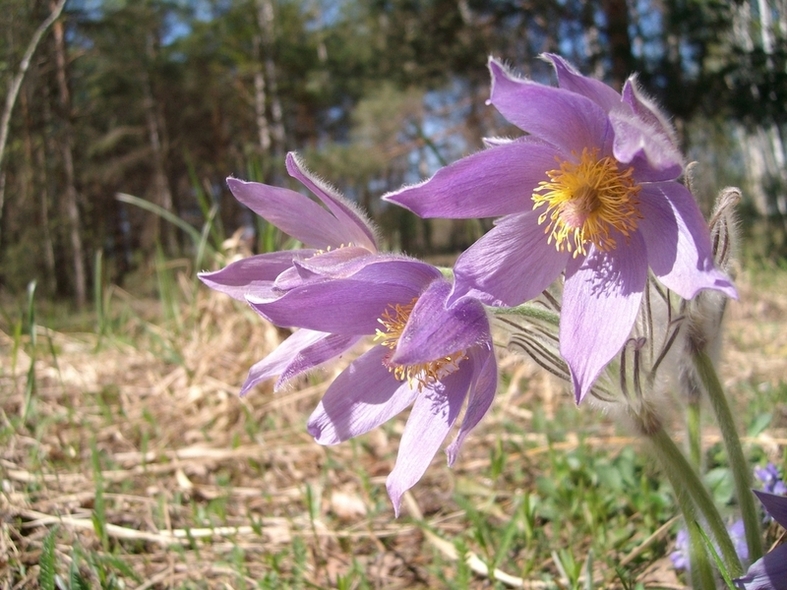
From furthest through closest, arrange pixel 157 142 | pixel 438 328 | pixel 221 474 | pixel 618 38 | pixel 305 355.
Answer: pixel 157 142 < pixel 618 38 < pixel 221 474 < pixel 305 355 < pixel 438 328

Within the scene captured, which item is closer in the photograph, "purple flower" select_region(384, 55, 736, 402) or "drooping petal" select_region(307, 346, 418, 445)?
"purple flower" select_region(384, 55, 736, 402)

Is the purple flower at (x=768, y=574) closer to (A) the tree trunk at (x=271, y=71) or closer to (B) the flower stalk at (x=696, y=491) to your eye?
(B) the flower stalk at (x=696, y=491)

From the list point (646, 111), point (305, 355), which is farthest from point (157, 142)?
point (646, 111)

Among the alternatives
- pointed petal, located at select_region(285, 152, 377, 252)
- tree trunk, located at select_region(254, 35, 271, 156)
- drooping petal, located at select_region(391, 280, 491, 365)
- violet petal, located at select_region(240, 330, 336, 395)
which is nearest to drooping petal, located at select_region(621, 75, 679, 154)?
drooping petal, located at select_region(391, 280, 491, 365)

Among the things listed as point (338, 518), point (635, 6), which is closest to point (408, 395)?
point (338, 518)

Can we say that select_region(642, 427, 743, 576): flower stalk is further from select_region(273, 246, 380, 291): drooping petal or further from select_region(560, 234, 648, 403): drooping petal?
select_region(273, 246, 380, 291): drooping petal

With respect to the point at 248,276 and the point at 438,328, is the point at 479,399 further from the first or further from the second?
the point at 248,276
